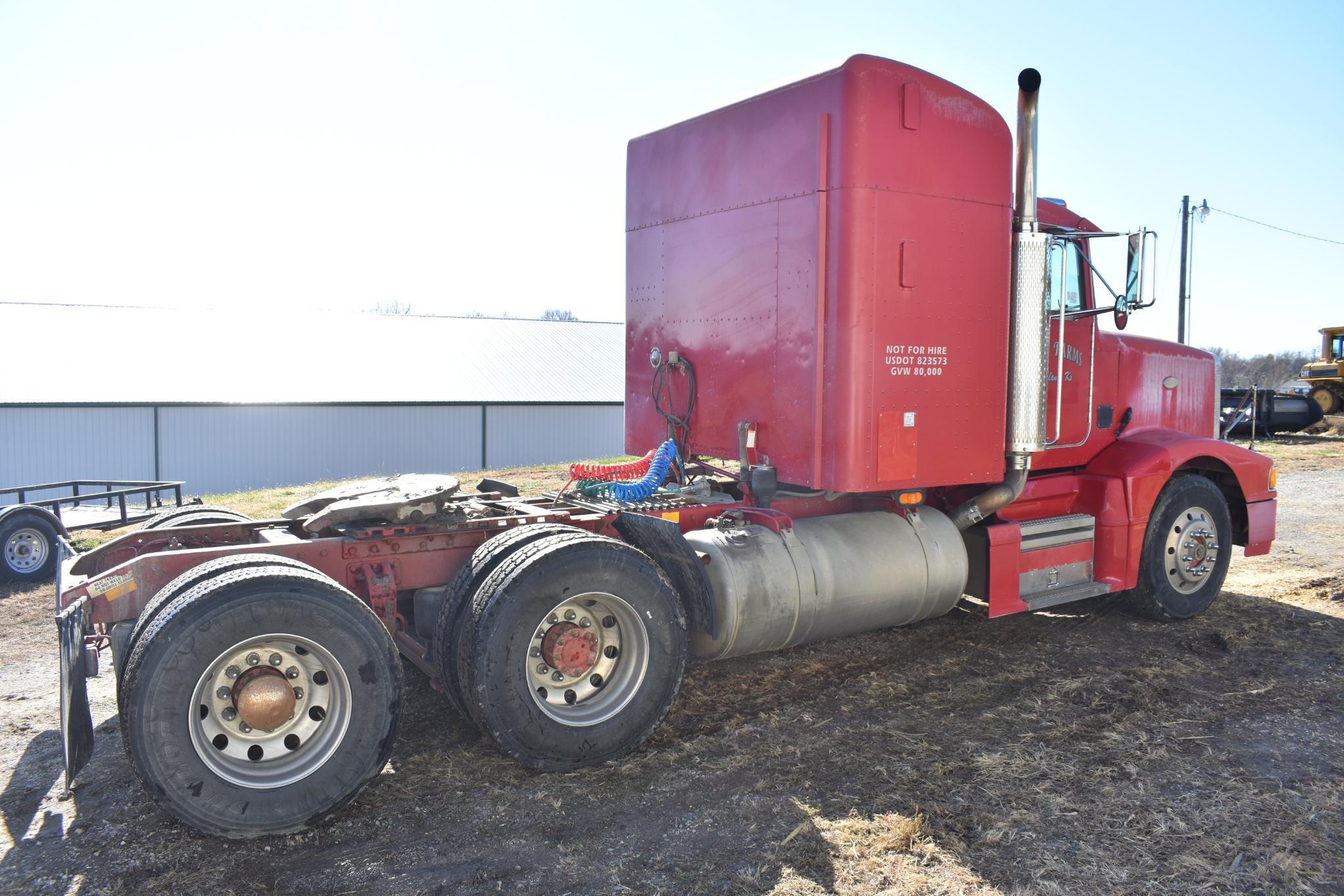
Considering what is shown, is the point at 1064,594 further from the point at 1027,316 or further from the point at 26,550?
the point at 26,550

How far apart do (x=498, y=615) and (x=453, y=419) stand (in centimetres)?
2324

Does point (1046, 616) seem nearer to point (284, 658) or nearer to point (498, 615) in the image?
point (498, 615)

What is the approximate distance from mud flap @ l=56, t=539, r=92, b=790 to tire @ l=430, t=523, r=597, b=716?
1.53m

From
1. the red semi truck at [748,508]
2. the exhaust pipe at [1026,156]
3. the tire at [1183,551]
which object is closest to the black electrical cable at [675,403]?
the red semi truck at [748,508]

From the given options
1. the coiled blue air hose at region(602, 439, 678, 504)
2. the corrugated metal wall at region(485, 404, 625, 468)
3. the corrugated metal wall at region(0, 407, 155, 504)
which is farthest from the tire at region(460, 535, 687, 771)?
the corrugated metal wall at region(485, 404, 625, 468)

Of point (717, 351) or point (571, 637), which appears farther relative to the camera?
point (717, 351)

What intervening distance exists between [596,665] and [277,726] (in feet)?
5.13

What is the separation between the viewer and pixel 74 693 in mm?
4020

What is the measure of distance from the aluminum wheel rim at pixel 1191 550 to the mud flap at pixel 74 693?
730cm

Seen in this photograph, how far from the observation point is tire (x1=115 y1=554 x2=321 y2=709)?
4047 mm

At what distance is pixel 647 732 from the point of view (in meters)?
4.98

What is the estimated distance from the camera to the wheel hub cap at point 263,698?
406 centimetres

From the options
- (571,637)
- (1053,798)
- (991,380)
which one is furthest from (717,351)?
(1053,798)

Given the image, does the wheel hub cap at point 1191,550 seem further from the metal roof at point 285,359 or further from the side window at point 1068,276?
the metal roof at point 285,359
